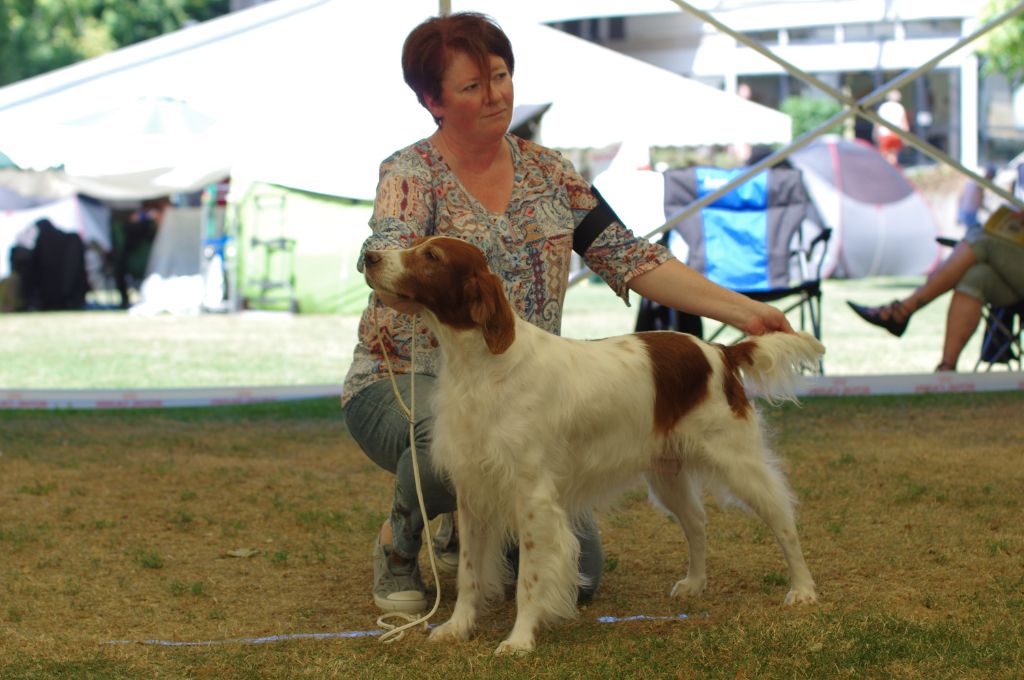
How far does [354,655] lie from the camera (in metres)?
2.98

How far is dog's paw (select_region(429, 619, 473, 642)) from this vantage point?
3.15 meters

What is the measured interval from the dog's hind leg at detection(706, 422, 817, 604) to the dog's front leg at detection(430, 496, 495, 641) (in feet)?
2.07

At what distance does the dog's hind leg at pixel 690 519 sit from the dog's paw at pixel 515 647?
0.68 m

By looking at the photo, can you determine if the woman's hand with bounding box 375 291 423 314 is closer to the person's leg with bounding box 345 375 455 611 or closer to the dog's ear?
the dog's ear

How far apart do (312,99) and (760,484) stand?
7.31m

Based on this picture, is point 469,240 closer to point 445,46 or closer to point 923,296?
point 445,46

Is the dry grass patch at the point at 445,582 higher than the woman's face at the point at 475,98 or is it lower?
lower

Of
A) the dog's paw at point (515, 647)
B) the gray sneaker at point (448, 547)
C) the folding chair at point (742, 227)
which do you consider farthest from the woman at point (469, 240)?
the folding chair at point (742, 227)

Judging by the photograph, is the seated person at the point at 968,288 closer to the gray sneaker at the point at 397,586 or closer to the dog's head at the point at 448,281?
the gray sneaker at the point at 397,586

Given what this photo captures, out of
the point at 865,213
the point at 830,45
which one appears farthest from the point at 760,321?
the point at 830,45

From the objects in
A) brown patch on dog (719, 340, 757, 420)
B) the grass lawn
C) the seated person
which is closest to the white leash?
brown patch on dog (719, 340, 757, 420)

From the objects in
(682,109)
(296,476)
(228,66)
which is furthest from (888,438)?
(228,66)

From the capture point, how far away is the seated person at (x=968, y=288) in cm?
732

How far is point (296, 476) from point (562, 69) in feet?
17.7
